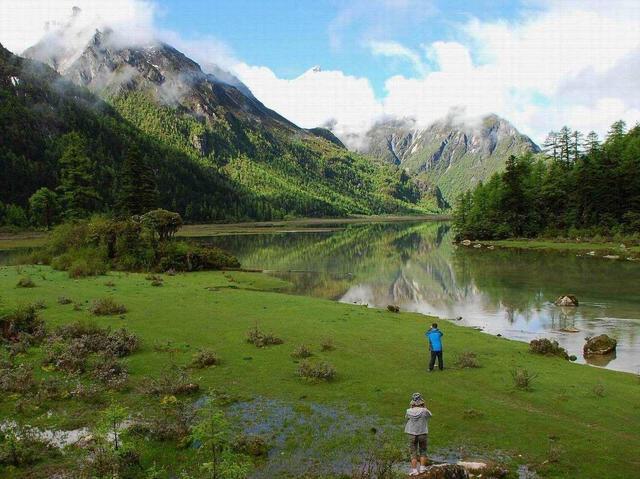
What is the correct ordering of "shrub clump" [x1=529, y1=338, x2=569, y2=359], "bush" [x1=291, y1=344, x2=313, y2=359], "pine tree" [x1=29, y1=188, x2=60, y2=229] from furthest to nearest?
"pine tree" [x1=29, y1=188, x2=60, y2=229], "shrub clump" [x1=529, y1=338, x2=569, y2=359], "bush" [x1=291, y1=344, x2=313, y2=359]

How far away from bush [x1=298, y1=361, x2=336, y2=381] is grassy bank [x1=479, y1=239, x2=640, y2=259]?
6439cm

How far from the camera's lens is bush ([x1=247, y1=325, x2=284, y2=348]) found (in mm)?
22500

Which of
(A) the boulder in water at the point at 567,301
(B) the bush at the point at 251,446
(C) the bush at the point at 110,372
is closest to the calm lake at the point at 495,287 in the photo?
(A) the boulder in water at the point at 567,301

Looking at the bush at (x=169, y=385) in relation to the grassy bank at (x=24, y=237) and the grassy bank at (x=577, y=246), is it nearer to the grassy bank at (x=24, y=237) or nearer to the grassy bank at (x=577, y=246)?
the grassy bank at (x=577, y=246)

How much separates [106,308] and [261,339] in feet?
35.4

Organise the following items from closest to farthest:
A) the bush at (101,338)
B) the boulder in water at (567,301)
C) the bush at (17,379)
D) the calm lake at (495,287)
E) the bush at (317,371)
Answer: the bush at (17,379) → the bush at (317,371) → the bush at (101,338) → the calm lake at (495,287) → the boulder in water at (567,301)

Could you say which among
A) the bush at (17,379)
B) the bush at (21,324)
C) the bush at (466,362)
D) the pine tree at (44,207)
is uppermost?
the pine tree at (44,207)

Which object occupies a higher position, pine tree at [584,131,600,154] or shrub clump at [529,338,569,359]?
pine tree at [584,131,600,154]

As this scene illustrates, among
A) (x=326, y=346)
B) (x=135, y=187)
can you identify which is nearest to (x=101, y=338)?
(x=326, y=346)

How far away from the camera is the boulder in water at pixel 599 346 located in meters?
24.5

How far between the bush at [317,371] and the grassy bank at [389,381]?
404 millimetres

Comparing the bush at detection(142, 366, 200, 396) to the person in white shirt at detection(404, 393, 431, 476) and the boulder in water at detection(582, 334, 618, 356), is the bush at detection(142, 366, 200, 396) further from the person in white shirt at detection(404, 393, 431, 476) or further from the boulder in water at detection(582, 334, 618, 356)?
the boulder in water at detection(582, 334, 618, 356)

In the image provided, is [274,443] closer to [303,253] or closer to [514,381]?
[514,381]

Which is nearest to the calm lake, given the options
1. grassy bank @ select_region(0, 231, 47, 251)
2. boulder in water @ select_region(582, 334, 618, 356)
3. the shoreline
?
boulder in water @ select_region(582, 334, 618, 356)
